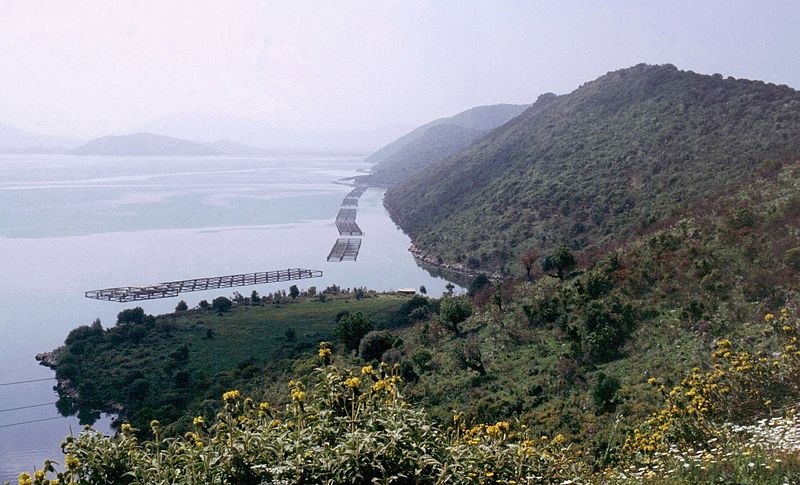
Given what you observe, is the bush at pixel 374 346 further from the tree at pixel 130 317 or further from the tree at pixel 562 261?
the tree at pixel 130 317

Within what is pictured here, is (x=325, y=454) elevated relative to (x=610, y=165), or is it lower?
lower

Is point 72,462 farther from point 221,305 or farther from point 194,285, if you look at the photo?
point 194,285

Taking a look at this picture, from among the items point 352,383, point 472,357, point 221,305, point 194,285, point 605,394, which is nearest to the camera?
point 352,383

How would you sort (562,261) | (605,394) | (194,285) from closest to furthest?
(605,394) → (562,261) → (194,285)

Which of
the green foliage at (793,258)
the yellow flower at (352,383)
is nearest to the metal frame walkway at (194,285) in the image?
the green foliage at (793,258)

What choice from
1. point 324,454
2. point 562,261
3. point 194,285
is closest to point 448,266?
point 194,285

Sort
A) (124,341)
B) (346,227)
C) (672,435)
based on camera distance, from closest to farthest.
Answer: (672,435), (124,341), (346,227)

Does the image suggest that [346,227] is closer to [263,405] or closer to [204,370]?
[204,370]

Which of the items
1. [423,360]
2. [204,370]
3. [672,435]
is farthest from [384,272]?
[672,435]
